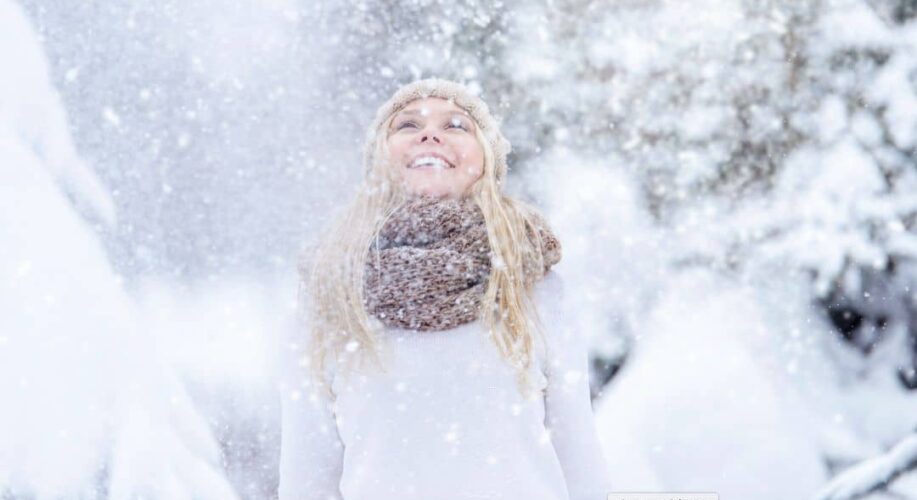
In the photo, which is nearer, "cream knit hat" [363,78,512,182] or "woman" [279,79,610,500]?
"woman" [279,79,610,500]

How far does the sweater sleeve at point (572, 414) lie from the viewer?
105 cm

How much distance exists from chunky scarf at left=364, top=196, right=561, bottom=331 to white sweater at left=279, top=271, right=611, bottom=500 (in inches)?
1.2

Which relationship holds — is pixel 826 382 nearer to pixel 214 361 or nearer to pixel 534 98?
pixel 534 98

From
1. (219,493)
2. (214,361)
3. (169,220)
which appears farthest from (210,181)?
(219,493)

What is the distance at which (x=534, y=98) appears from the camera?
1490 millimetres

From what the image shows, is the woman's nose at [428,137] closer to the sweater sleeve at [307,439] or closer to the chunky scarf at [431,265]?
→ the chunky scarf at [431,265]

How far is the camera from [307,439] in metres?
1.02

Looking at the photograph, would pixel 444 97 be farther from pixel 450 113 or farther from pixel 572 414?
pixel 572 414

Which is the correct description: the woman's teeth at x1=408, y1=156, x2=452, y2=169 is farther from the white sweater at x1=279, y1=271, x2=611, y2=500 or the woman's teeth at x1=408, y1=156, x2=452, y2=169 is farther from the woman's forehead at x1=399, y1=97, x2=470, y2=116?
the white sweater at x1=279, y1=271, x2=611, y2=500

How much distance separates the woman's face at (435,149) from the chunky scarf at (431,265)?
0.15 ft

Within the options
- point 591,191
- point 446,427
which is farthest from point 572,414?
point 591,191

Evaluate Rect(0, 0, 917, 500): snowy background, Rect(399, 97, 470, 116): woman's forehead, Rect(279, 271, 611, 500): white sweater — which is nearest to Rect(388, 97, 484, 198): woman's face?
Rect(399, 97, 470, 116): woman's forehead

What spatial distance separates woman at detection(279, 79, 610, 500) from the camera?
96 centimetres

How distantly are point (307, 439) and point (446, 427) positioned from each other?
0.18m
